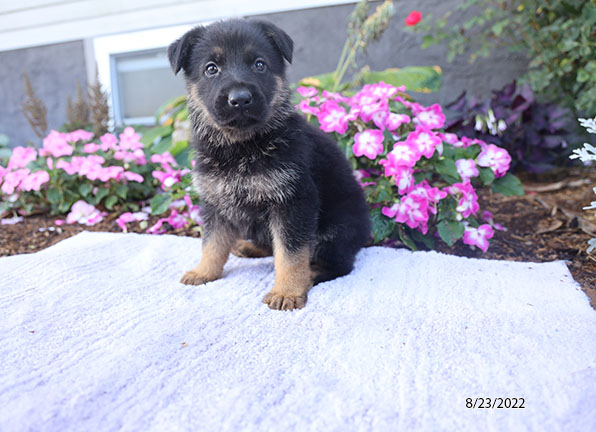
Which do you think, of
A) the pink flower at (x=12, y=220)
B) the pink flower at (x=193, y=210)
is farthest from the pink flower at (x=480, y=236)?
the pink flower at (x=12, y=220)

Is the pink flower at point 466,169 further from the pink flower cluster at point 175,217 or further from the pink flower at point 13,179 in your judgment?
the pink flower at point 13,179

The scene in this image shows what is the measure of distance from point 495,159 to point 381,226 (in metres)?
1.01

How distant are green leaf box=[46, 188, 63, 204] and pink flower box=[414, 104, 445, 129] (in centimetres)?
328

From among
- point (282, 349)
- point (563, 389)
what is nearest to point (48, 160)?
point (282, 349)

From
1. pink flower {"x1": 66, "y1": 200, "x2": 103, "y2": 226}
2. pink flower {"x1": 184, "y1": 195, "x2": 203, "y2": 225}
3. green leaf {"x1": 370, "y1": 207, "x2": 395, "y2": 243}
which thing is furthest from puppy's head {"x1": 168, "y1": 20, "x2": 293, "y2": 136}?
pink flower {"x1": 66, "y1": 200, "x2": 103, "y2": 226}

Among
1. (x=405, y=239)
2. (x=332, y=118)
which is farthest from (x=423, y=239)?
(x=332, y=118)

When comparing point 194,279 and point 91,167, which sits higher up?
point 91,167

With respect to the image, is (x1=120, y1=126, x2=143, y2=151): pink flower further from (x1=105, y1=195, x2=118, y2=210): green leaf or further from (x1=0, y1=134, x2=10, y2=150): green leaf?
(x1=0, y1=134, x2=10, y2=150): green leaf

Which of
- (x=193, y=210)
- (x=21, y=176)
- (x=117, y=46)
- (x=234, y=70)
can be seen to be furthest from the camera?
(x=117, y=46)

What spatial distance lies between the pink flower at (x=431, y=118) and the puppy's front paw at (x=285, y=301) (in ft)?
5.99

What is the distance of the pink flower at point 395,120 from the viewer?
3.39m

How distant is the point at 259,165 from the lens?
2480 mm

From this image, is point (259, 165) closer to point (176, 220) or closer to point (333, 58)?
point (176, 220)

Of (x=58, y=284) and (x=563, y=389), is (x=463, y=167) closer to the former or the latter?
(x=563, y=389)
